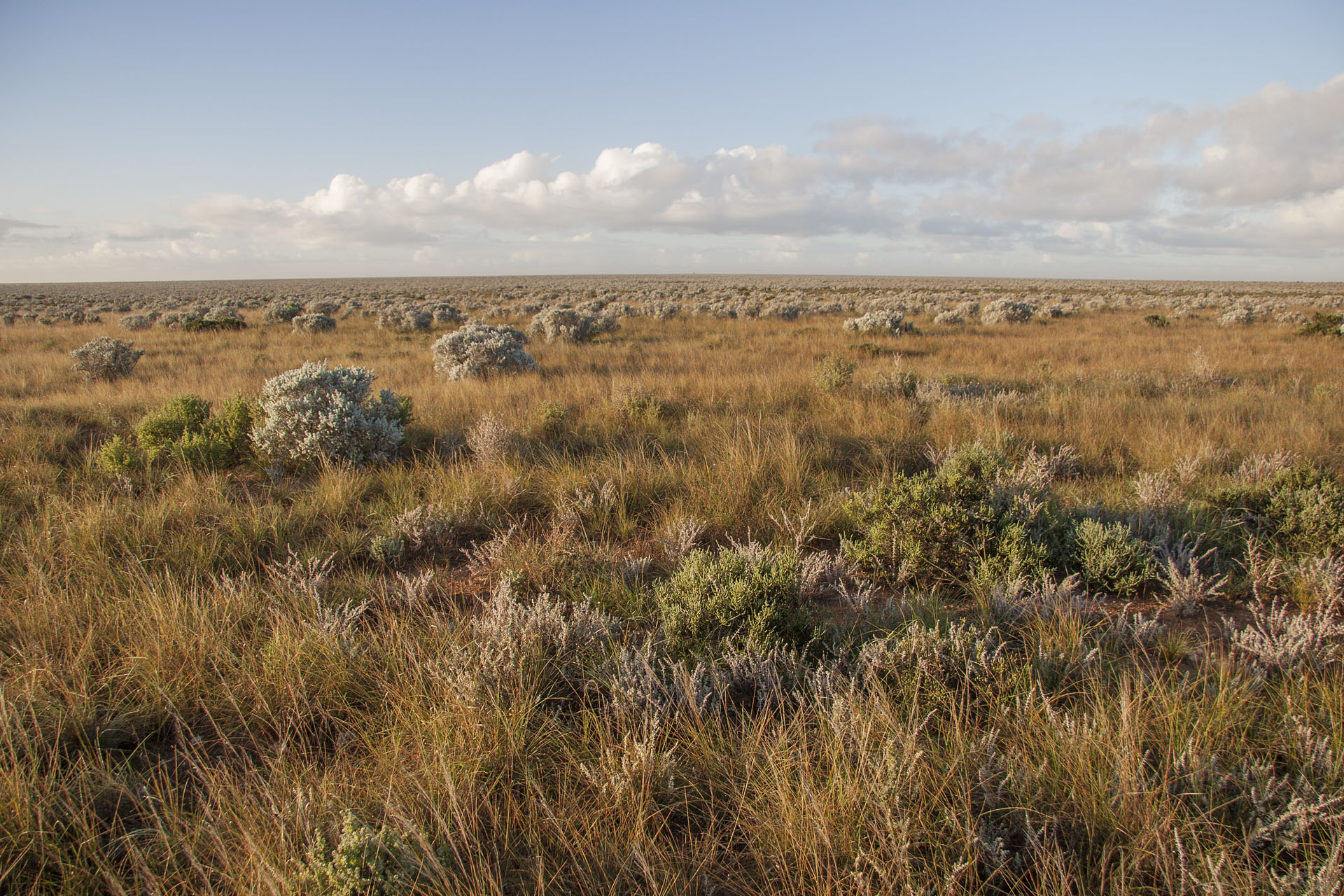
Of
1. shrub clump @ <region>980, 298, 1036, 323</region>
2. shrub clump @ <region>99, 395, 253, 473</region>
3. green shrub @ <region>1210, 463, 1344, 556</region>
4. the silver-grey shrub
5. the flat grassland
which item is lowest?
the flat grassland

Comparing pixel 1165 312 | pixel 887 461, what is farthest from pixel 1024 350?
pixel 1165 312

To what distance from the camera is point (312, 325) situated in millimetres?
17719

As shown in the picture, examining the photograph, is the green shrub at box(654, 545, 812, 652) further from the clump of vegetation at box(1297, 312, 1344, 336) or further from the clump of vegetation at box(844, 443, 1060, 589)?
the clump of vegetation at box(1297, 312, 1344, 336)

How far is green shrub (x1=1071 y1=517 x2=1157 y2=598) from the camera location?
310 cm

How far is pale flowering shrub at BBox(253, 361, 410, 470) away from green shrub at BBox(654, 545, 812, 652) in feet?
12.5

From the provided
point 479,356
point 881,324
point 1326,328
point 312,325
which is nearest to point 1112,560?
point 479,356

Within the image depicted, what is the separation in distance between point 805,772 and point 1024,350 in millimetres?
13170

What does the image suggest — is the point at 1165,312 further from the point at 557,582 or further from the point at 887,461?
the point at 557,582

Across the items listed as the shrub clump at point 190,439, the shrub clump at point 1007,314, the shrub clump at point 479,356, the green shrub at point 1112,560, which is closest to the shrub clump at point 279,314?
the shrub clump at point 479,356

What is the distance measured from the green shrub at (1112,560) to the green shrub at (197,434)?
261 inches

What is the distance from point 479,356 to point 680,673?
891 cm

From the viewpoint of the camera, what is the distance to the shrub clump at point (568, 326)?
15.4 metres

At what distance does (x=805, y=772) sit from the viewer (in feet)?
5.80

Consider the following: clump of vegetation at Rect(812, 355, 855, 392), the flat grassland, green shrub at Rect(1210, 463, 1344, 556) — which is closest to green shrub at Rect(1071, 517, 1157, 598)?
the flat grassland
